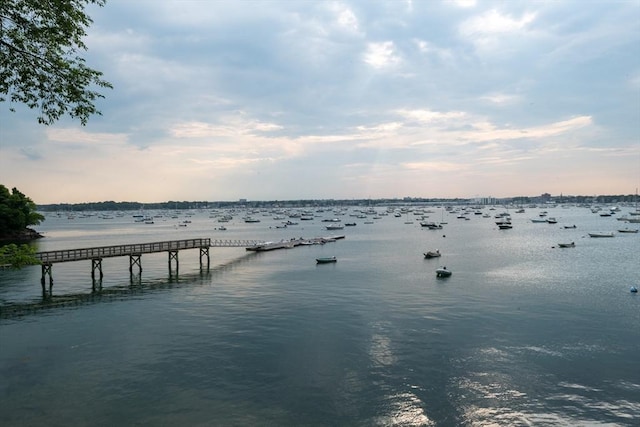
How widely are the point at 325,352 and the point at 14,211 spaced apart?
138753 millimetres

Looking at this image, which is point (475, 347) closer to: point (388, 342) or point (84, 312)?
point (388, 342)

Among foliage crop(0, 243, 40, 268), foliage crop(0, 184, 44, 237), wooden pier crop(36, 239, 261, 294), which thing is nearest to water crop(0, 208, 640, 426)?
wooden pier crop(36, 239, 261, 294)

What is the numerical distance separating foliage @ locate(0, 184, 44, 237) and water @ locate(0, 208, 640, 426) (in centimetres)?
7972

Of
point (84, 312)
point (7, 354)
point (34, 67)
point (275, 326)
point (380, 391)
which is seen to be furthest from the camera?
point (84, 312)

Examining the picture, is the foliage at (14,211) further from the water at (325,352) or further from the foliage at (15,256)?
the foliage at (15,256)

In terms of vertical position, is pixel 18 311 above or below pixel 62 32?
below

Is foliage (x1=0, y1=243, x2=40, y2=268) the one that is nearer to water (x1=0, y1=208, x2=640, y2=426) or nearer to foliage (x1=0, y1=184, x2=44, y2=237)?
water (x1=0, y1=208, x2=640, y2=426)

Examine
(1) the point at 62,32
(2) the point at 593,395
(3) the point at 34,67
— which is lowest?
(2) the point at 593,395

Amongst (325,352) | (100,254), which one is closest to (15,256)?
(325,352)

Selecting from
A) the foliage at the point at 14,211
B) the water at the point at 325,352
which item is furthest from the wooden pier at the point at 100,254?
the foliage at the point at 14,211

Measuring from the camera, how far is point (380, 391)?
90.8ft

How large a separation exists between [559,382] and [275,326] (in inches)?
952

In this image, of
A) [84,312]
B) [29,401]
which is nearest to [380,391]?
[29,401]

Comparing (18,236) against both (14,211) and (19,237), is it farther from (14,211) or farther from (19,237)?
(14,211)
